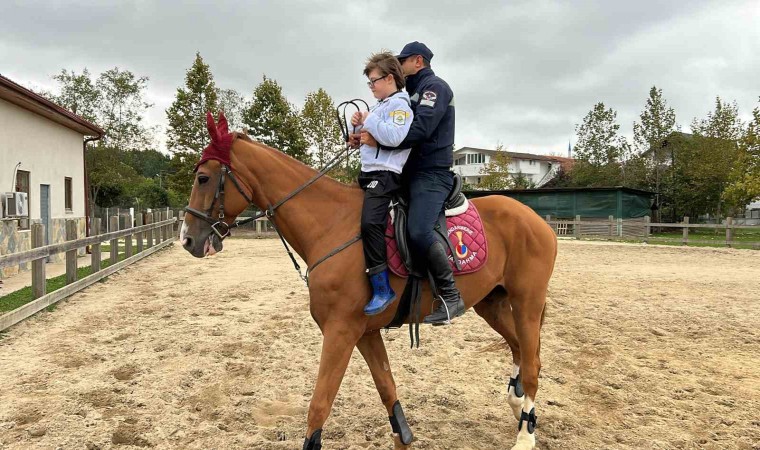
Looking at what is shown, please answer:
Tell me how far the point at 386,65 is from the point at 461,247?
134 cm

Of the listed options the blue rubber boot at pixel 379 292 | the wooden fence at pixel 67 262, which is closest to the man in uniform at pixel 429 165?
the blue rubber boot at pixel 379 292

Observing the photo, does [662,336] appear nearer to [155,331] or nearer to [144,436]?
[144,436]

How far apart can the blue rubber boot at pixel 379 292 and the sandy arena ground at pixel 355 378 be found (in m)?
1.14

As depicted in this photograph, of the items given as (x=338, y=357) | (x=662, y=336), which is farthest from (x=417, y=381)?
(x=662, y=336)

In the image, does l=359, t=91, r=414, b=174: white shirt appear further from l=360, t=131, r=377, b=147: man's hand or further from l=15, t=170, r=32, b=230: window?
l=15, t=170, r=32, b=230: window

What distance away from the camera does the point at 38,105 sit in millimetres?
11859

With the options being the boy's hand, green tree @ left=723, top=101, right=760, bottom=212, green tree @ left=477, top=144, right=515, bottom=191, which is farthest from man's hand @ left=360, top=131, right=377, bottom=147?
green tree @ left=477, top=144, right=515, bottom=191

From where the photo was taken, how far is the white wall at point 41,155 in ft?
37.1

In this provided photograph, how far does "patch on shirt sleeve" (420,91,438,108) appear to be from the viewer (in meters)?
2.98

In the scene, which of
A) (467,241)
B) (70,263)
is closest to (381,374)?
(467,241)

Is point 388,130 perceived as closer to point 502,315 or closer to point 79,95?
point 502,315

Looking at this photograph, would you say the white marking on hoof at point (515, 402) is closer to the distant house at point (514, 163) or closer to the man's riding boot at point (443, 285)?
the man's riding boot at point (443, 285)

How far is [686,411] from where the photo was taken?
3.82m

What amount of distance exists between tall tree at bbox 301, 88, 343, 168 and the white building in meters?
20.3
